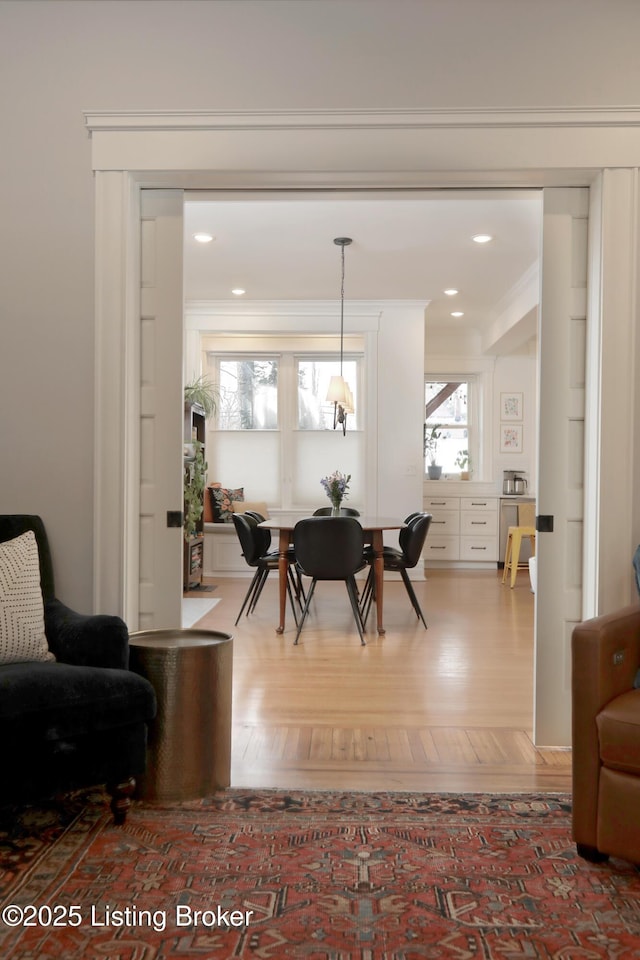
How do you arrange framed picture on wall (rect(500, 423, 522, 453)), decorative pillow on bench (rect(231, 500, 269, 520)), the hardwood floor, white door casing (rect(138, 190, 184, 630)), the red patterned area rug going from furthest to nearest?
framed picture on wall (rect(500, 423, 522, 453))
decorative pillow on bench (rect(231, 500, 269, 520))
white door casing (rect(138, 190, 184, 630))
the hardwood floor
the red patterned area rug

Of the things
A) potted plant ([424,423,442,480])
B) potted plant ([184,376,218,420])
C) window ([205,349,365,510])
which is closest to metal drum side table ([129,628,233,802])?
potted plant ([184,376,218,420])

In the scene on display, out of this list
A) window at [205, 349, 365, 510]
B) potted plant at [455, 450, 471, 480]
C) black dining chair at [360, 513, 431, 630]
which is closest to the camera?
black dining chair at [360, 513, 431, 630]

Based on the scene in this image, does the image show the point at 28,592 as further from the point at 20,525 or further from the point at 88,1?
the point at 88,1

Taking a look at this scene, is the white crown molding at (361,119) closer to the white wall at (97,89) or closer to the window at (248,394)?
the white wall at (97,89)

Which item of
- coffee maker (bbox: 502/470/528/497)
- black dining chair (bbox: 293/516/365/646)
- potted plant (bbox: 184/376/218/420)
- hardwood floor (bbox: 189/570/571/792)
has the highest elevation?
potted plant (bbox: 184/376/218/420)

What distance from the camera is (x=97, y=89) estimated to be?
2832mm

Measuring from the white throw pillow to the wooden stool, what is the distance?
5.45m

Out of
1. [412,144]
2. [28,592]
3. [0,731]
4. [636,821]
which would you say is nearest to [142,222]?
[412,144]

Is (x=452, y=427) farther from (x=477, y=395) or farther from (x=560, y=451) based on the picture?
(x=560, y=451)

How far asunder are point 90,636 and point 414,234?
434cm

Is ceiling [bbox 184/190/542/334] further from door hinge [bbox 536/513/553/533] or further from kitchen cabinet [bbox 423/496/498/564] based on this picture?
kitchen cabinet [bbox 423/496/498/564]

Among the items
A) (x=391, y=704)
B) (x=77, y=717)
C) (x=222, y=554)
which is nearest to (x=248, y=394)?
(x=222, y=554)

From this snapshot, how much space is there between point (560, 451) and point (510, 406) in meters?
6.59

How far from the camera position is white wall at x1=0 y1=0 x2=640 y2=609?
2.83 meters
